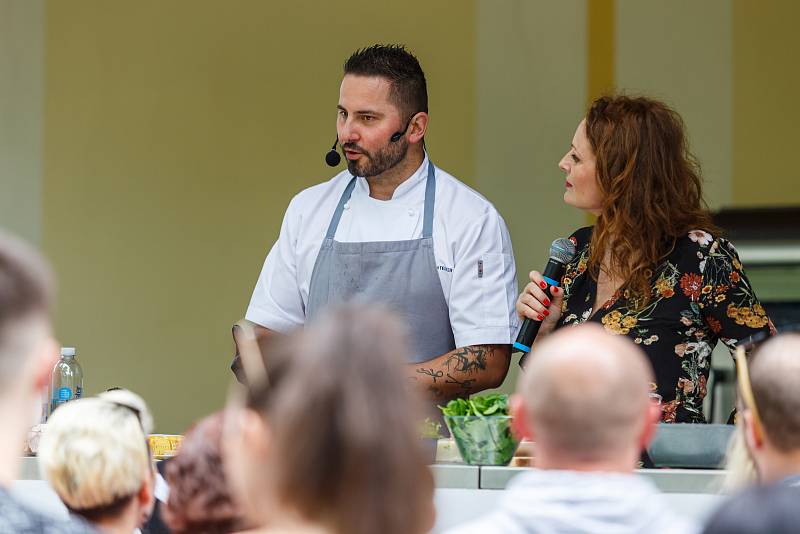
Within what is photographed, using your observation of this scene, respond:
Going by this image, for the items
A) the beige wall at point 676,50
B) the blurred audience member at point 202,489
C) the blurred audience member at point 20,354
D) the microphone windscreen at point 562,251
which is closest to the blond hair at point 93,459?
the blurred audience member at point 202,489

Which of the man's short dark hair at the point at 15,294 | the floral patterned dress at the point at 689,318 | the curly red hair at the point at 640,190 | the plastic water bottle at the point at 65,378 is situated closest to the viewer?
the man's short dark hair at the point at 15,294

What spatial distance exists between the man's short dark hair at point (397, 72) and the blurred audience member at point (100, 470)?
6.32 feet

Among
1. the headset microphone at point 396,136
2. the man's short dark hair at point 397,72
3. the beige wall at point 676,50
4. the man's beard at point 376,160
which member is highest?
the beige wall at point 676,50

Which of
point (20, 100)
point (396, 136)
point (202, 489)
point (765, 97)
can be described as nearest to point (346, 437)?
point (202, 489)

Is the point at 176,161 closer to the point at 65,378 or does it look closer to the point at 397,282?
the point at 65,378

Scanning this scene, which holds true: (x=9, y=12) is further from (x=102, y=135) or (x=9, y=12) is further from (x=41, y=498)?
(x=41, y=498)

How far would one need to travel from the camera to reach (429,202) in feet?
12.3

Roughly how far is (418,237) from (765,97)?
216cm

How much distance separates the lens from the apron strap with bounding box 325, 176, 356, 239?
12.4ft

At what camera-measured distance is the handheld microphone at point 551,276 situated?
3.12 metres

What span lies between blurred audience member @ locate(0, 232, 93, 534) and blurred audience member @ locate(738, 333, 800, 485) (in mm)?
1010

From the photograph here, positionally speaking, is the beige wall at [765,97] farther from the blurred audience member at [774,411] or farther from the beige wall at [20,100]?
the blurred audience member at [774,411]

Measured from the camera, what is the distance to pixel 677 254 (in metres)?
3.18

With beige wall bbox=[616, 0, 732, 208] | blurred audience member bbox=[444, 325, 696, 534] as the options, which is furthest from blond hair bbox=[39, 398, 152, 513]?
beige wall bbox=[616, 0, 732, 208]
